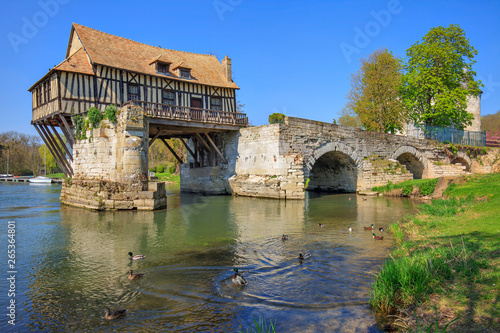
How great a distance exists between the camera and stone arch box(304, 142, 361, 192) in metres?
18.8

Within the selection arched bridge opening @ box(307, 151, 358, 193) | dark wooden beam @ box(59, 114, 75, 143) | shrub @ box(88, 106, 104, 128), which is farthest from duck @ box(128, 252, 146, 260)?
arched bridge opening @ box(307, 151, 358, 193)

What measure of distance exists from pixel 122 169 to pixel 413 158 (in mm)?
20425

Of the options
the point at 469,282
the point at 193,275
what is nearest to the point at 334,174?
the point at 193,275

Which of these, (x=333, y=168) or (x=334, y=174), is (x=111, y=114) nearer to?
(x=333, y=168)

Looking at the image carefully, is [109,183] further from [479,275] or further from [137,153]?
[479,275]

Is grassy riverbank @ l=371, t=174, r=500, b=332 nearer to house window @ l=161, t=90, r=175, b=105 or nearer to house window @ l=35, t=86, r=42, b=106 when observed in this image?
house window @ l=161, t=90, r=175, b=105

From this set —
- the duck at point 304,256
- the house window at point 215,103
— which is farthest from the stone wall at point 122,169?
the duck at point 304,256

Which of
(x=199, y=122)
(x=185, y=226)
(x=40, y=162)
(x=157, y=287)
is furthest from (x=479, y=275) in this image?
(x=40, y=162)

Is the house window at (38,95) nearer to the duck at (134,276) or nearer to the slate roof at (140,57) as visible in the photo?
the slate roof at (140,57)

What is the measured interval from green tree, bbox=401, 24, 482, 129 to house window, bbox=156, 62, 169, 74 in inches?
734

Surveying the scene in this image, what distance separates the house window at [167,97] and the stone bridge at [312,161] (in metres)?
4.15

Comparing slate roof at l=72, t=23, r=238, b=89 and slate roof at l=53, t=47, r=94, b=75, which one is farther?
slate roof at l=72, t=23, r=238, b=89

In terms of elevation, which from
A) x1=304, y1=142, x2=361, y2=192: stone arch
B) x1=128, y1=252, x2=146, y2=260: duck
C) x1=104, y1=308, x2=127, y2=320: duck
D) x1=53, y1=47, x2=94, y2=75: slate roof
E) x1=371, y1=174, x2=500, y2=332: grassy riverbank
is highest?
x1=53, y1=47, x2=94, y2=75: slate roof

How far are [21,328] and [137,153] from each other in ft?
33.7
